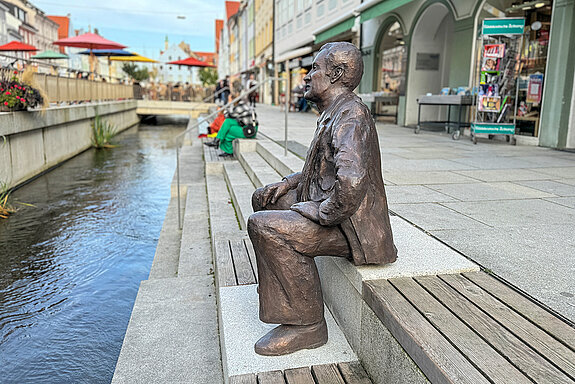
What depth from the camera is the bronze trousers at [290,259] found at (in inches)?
79.9

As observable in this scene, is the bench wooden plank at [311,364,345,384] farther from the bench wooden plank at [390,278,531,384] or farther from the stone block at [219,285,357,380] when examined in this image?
the bench wooden plank at [390,278,531,384]

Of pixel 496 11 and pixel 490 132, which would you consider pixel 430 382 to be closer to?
pixel 490 132

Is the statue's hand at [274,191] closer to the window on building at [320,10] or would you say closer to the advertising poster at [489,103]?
the advertising poster at [489,103]

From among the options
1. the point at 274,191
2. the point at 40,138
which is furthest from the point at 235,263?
the point at 40,138

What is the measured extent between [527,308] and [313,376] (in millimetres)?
929

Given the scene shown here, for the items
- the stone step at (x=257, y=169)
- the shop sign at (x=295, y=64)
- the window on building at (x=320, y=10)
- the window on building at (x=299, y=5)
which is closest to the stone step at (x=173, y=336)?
the stone step at (x=257, y=169)

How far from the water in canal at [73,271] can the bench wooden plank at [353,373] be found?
1746 mm

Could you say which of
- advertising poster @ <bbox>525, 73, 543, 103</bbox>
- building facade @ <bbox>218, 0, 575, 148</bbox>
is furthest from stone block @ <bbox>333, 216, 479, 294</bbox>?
advertising poster @ <bbox>525, 73, 543, 103</bbox>

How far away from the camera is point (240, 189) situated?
18.9ft

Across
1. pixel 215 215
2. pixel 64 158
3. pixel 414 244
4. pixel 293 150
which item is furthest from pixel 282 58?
pixel 414 244

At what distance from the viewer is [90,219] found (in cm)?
690

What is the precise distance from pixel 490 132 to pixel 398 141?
1.66 m

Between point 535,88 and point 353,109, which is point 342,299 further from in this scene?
point 535,88

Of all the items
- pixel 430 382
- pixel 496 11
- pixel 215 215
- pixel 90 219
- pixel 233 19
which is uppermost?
pixel 233 19
